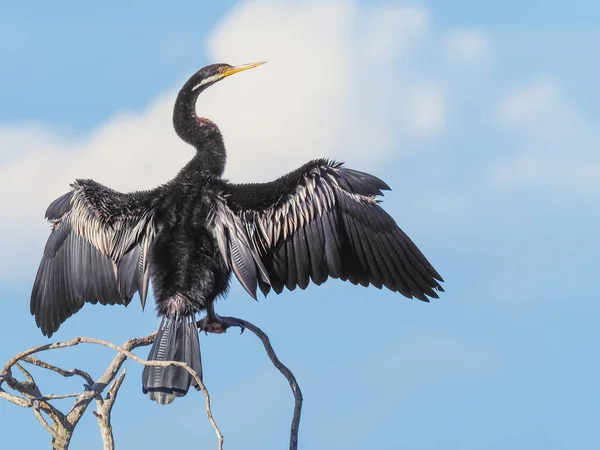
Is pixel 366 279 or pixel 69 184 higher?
pixel 69 184

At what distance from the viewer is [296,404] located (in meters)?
4.57

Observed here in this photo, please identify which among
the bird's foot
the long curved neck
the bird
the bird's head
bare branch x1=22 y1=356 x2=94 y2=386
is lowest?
bare branch x1=22 y1=356 x2=94 y2=386

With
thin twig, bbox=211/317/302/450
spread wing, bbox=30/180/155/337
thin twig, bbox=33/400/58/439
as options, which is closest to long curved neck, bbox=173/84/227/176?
spread wing, bbox=30/180/155/337

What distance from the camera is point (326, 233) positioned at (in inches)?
249

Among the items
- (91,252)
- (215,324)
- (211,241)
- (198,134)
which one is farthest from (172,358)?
(198,134)

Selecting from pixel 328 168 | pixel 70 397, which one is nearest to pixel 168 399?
pixel 70 397

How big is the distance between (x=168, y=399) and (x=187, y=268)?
3.07ft

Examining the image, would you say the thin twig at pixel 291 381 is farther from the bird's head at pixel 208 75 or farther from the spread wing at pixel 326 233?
the bird's head at pixel 208 75

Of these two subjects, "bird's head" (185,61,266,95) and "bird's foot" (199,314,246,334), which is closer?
"bird's foot" (199,314,246,334)

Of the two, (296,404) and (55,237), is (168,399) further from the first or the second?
(55,237)

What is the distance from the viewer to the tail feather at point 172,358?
5.02m

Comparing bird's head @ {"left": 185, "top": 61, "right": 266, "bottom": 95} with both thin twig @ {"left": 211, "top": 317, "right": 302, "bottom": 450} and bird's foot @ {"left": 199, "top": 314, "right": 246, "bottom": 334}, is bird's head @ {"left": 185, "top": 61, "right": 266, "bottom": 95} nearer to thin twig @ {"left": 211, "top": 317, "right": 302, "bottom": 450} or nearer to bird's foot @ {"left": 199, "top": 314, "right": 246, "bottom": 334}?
bird's foot @ {"left": 199, "top": 314, "right": 246, "bottom": 334}

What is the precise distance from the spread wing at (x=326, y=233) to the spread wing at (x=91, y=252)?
61 centimetres

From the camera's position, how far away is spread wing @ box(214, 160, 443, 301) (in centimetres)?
618
